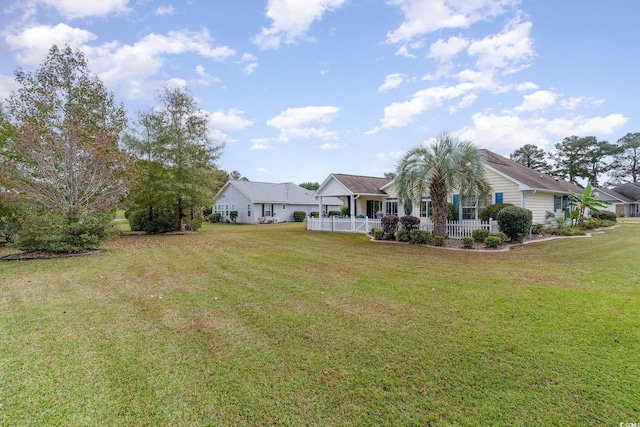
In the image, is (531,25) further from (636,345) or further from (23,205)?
(23,205)

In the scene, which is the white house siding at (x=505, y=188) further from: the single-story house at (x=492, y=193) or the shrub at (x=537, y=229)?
the shrub at (x=537, y=229)

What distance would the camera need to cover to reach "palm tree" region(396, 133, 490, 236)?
12.8 meters

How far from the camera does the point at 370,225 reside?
18484 millimetres

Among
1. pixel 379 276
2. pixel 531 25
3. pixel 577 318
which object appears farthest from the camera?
pixel 531 25

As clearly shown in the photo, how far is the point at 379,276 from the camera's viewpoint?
7340 mm

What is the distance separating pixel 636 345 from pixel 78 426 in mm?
5997

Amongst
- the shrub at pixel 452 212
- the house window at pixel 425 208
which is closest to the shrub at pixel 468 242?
the shrub at pixel 452 212

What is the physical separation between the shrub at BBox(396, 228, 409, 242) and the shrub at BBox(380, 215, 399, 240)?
1.65 ft

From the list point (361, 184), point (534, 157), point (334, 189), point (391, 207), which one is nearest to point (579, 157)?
point (534, 157)

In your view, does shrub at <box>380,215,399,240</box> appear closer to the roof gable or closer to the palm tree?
the palm tree

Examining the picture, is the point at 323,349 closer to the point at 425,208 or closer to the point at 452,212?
the point at 452,212

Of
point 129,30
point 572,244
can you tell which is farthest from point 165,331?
point 572,244

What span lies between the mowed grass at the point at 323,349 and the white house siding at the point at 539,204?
954 cm

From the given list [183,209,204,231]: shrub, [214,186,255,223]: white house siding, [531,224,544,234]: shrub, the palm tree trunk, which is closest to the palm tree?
the palm tree trunk
